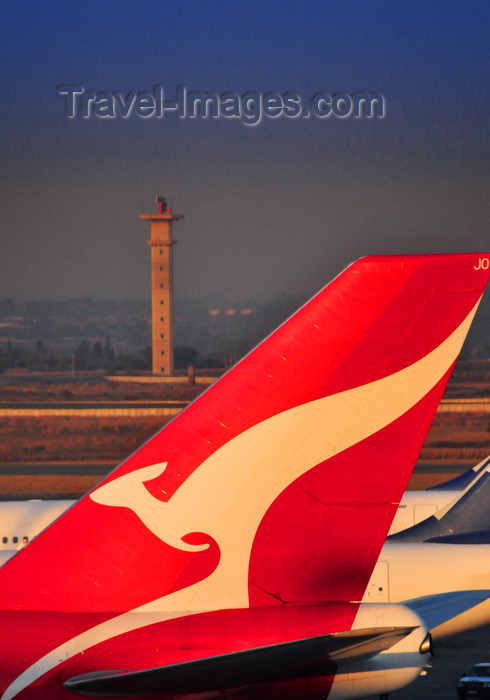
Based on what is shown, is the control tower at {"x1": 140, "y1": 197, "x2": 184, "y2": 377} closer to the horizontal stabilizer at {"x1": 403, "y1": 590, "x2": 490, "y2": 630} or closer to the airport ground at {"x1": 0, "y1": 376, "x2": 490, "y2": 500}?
the airport ground at {"x1": 0, "y1": 376, "x2": 490, "y2": 500}

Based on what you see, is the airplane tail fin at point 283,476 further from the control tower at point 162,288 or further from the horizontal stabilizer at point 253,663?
the control tower at point 162,288

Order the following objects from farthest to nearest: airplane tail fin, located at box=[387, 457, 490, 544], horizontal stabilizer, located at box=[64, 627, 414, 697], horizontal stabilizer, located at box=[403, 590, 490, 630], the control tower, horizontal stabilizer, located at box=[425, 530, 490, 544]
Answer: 1. the control tower
2. airplane tail fin, located at box=[387, 457, 490, 544]
3. horizontal stabilizer, located at box=[425, 530, 490, 544]
4. horizontal stabilizer, located at box=[403, 590, 490, 630]
5. horizontal stabilizer, located at box=[64, 627, 414, 697]

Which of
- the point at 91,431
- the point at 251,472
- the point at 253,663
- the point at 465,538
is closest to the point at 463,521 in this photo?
the point at 465,538

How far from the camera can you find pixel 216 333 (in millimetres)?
138250

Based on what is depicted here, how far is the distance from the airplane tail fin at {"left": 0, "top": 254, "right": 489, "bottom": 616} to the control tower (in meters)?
118

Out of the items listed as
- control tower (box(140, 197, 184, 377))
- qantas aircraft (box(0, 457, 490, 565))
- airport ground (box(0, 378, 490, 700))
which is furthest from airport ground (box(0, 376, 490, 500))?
qantas aircraft (box(0, 457, 490, 565))

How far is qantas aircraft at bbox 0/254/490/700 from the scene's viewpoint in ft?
26.9

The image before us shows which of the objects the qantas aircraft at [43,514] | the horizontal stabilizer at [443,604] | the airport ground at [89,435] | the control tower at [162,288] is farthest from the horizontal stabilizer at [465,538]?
the control tower at [162,288]

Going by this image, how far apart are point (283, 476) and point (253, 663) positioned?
1573 mm

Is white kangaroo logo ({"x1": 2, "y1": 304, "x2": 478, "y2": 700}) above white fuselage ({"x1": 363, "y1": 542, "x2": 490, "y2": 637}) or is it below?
above

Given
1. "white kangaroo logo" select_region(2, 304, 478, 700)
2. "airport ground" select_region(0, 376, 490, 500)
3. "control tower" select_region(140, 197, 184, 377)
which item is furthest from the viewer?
"control tower" select_region(140, 197, 184, 377)

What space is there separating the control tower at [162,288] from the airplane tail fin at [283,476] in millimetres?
118071

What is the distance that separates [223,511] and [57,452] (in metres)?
66.4

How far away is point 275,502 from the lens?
27.4 ft
